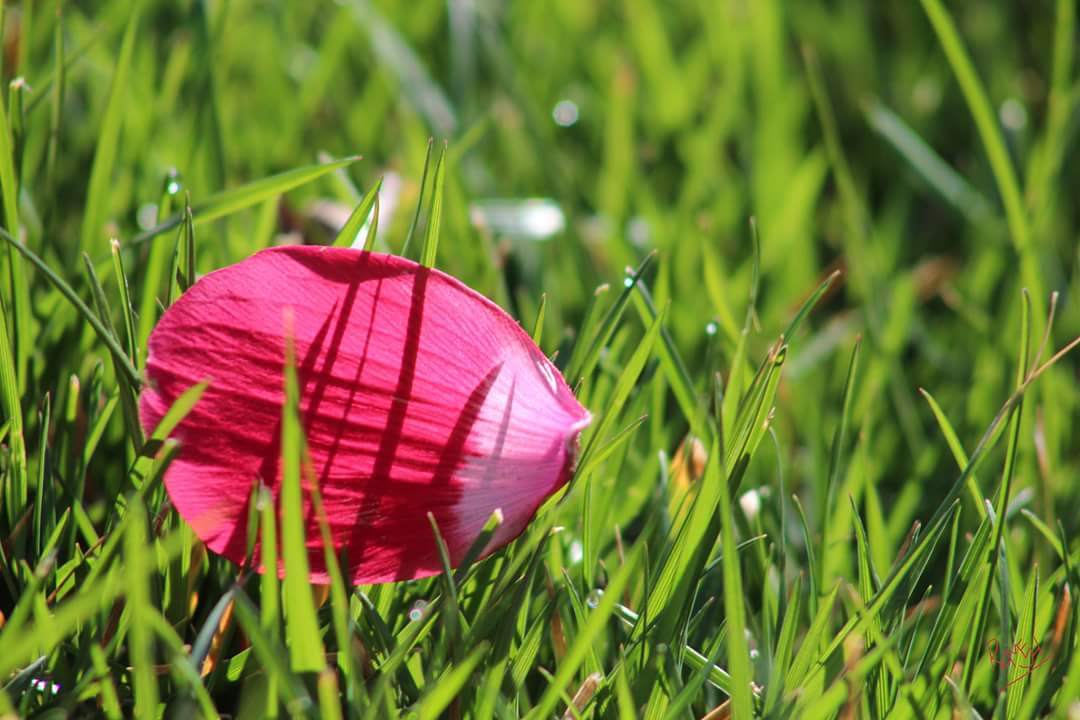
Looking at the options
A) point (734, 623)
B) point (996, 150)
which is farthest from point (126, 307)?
point (996, 150)

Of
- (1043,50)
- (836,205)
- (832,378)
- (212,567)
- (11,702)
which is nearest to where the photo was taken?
(11,702)

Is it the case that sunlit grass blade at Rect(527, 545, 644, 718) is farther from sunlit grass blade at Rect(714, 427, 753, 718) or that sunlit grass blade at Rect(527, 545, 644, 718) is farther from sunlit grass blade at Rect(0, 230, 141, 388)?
sunlit grass blade at Rect(0, 230, 141, 388)

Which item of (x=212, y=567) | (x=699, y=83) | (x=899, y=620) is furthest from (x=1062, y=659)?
(x=699, y=83)

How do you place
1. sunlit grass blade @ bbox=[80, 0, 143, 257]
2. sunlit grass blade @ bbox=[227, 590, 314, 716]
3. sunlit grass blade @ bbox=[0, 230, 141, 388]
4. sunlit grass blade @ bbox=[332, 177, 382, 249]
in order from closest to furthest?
1. sunlit grass blade @ bbox=[227, 590, 314, 716]
2. sunlit grass blade @ bbox=[0, 230, 141, 388]
3. sunlit grass blade @ bbox=[332, 177, 382, 249]
4. sunlit grass blade @ bbox=[80, 0, 143, 257]

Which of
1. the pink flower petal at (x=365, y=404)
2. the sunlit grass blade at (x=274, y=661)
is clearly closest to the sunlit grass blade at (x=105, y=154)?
the pink flower petal at (x=365, y=404)

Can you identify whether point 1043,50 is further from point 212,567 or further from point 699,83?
point 212,567
